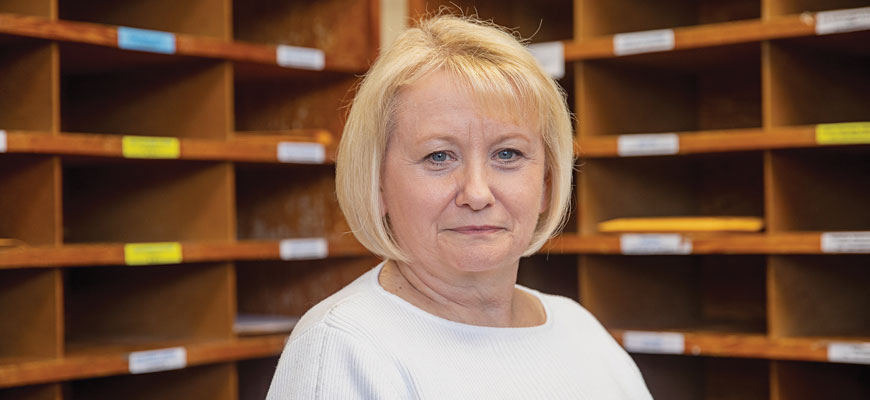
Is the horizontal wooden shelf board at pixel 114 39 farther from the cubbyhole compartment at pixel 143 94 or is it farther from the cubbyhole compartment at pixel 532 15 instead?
the cubbyhole compartment at pixel 532 15

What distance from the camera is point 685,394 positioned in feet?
9.31

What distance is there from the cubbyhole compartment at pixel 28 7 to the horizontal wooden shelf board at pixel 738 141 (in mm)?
1325

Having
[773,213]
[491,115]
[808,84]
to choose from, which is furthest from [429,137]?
[808,84]

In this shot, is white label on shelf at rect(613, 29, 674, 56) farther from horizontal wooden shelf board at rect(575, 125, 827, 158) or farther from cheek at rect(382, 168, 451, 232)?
cheek at rect(382, 168, 451, 232)

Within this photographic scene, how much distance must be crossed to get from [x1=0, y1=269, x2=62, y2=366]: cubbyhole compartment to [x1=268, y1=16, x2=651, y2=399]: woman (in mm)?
1236

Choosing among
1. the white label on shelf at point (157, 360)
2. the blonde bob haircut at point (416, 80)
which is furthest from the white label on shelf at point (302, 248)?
the blonde bob haircut at point (416, 80)

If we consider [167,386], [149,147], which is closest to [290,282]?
[167,386]

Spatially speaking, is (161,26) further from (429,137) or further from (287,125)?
(429,137)

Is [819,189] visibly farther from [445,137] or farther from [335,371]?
[335,371]

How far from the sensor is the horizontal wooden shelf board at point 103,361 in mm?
2125

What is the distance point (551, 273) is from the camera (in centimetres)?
306

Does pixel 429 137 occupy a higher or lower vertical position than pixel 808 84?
lower

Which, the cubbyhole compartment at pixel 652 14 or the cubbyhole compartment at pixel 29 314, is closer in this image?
the cubbyhole compartment at pixel 29 314

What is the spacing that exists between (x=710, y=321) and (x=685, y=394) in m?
0.25
